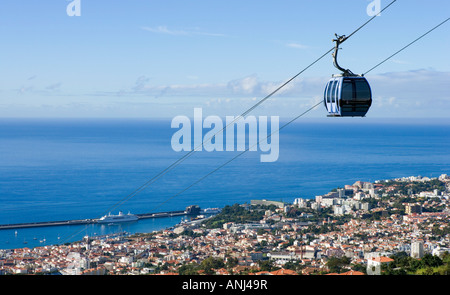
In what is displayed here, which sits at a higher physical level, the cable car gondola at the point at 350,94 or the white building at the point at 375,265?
the cable car gondola at the point at 350,94

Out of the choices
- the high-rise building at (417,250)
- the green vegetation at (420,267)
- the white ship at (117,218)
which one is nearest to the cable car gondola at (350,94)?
the green vegetation at (420,267)

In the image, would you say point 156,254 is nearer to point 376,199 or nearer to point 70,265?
point 70,265

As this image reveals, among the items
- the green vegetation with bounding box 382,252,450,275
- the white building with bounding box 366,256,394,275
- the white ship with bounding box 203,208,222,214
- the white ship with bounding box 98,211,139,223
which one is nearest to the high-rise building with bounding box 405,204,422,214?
the white ship with bounding box 203,208,222,214

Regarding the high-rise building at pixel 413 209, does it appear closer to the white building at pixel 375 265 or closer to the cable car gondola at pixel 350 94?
the white building at pixel 375 265

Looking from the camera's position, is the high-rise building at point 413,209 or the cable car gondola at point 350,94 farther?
the high-rise building at point 413,209

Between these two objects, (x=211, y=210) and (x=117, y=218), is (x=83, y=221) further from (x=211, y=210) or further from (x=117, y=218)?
(x=211, y=210)

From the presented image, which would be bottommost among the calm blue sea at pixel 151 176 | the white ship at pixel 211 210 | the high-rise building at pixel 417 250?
the high-rise building at pixel 417 250

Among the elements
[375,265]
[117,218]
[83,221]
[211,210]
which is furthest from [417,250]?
[83,221]
